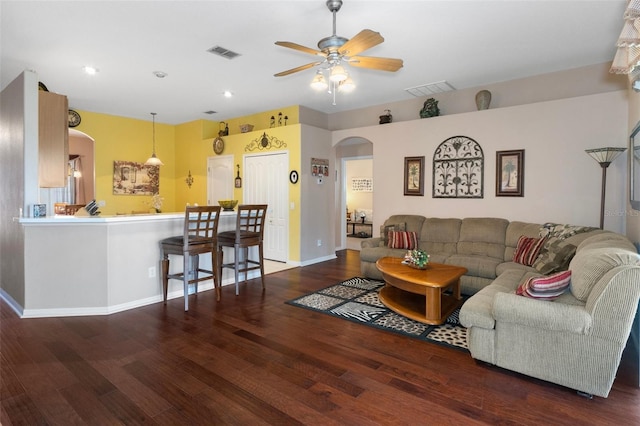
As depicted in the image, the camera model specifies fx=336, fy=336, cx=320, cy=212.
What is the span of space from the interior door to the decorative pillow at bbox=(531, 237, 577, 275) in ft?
18.7

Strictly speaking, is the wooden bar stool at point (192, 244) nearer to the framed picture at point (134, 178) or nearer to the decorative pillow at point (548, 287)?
the decorative pillow at point (548, 287)

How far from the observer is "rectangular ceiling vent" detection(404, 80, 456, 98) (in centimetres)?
507

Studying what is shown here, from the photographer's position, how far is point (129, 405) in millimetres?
2082

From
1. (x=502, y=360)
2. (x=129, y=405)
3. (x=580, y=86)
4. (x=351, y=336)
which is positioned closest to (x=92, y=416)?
(x=129, y=405)

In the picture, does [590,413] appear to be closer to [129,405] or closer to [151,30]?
[129,405]

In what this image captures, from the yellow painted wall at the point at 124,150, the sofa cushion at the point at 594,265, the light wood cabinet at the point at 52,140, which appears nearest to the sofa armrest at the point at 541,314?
the sofa cushion at the point at 594,265

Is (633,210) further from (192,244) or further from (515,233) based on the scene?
(192,244)

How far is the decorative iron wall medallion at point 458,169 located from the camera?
5074mm

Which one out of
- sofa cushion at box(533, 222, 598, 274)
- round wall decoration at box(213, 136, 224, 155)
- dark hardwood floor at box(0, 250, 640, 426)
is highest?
round wall decoration at box(213, 136, 224, 155)

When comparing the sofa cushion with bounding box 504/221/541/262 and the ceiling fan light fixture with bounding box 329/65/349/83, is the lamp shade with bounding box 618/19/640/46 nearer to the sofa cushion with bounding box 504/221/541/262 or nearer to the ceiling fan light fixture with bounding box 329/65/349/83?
the ceiling fan light fixture with bounding box 329/65/349/83

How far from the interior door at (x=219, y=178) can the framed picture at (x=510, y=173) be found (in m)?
5.05

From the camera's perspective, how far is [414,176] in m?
5.64

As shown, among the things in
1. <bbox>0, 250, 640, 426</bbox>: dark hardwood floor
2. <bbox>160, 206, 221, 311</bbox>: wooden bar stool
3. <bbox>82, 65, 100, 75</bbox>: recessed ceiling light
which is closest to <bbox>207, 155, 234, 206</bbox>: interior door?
<bbox>82, 65, 100, 75</bbox>: recessed ceiling light

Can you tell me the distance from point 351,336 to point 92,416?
1.98 meters
